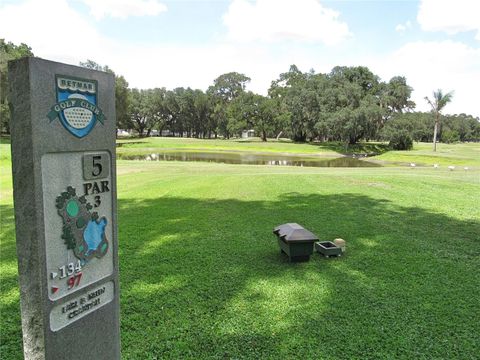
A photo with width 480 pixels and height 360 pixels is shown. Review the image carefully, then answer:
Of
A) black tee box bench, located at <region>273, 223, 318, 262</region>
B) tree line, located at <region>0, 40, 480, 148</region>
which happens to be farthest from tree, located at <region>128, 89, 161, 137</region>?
black tee box bench, located at <region>273, 223, 318, 262</region>

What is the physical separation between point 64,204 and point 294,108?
6188cm

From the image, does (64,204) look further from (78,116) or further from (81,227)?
(78,116)

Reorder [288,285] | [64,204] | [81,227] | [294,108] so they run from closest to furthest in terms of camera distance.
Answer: [64,204] → [81,227] → [288,285] → [294,108]

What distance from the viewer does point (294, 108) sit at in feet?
203

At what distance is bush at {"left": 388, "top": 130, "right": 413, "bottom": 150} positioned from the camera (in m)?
52.2

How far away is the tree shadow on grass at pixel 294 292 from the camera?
334cm

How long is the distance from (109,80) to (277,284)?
3180 millimetres

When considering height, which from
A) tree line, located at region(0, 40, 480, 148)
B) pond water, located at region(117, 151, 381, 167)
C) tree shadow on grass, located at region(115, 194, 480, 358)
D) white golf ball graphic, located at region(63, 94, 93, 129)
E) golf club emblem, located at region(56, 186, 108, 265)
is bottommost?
pond water, located at region(117, 151, 381, 167)

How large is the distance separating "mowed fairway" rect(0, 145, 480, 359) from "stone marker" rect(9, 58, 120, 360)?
918 millimetres

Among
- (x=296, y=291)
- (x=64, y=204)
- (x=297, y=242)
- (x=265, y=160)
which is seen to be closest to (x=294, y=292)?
(x=296, y=291)

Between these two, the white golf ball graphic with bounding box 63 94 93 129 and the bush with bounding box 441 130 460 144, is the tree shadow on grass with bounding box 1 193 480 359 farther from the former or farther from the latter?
the bush with bounding box 441 130 460 144

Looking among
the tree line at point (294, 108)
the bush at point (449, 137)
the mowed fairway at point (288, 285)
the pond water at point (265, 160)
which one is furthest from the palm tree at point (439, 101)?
the bush at point (449, 137)

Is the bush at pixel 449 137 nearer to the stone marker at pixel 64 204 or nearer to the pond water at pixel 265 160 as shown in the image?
the pond water at pixel 265 160

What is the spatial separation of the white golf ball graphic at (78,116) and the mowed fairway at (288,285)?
2107 millimetres
